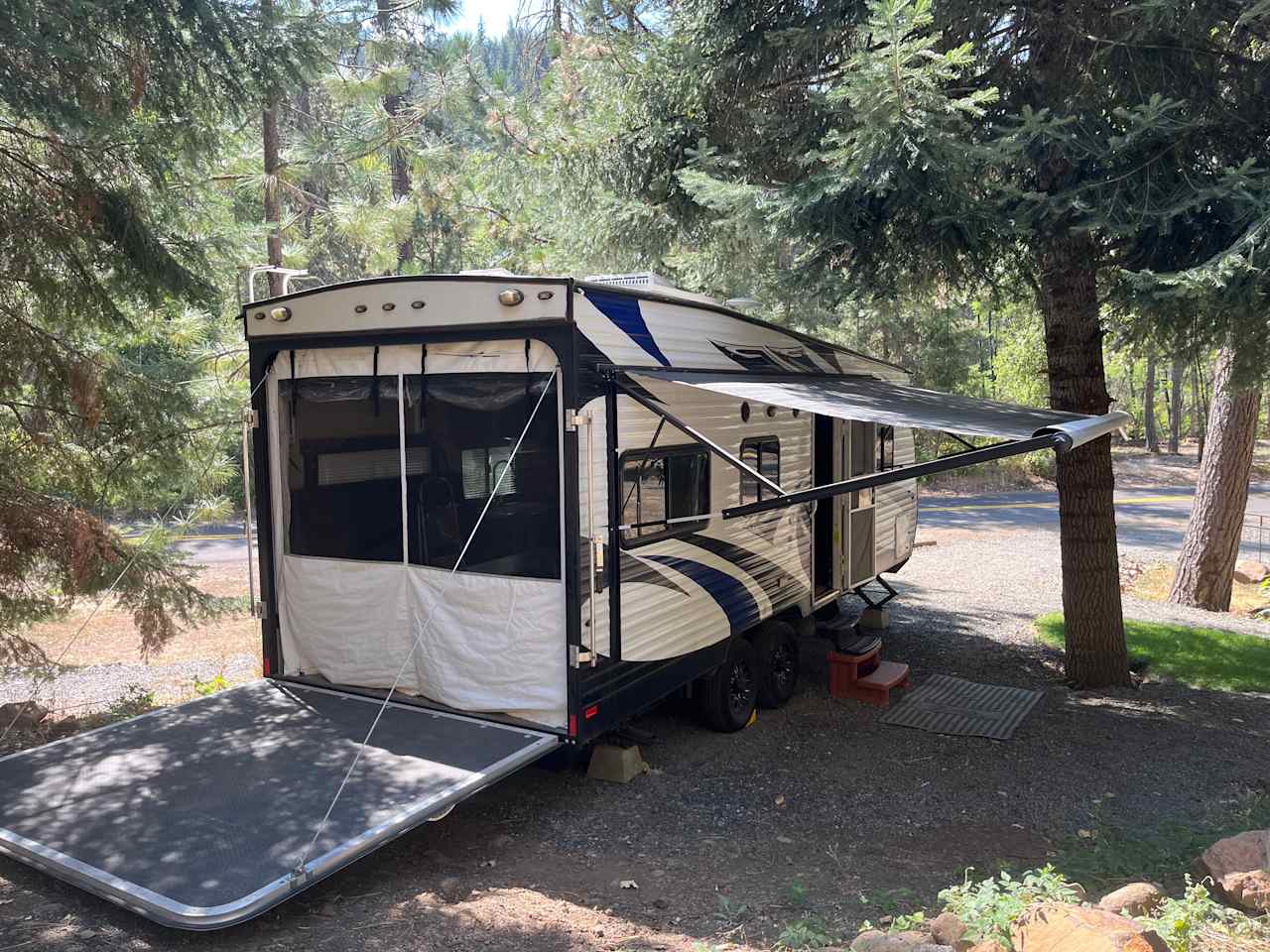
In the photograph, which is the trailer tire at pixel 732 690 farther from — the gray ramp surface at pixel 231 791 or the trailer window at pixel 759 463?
the gray ramp surface at pixel 231 791

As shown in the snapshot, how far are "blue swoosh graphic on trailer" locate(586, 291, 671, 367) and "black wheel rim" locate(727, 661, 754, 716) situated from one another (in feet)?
7.72

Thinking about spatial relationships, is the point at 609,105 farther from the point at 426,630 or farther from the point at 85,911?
the point at 85,911

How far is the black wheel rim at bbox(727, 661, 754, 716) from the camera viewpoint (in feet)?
22.8

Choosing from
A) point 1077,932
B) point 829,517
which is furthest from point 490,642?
point 829,517

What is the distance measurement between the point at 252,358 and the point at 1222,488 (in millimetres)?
10826

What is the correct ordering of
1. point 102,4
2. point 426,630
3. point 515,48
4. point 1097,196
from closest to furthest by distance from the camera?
point 102,4 → point 426,630 → point 1097,196 → point 515,48

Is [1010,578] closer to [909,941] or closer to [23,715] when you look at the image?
[909,941]

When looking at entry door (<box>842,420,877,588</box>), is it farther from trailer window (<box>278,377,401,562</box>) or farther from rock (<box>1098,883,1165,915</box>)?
rock (<box>1098,883,1165,915</box>)

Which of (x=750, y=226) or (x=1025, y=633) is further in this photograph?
(x=1025, y=633)

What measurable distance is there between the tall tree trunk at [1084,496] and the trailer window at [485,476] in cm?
431

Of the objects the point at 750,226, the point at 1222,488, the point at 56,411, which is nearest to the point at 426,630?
the point at 56,411

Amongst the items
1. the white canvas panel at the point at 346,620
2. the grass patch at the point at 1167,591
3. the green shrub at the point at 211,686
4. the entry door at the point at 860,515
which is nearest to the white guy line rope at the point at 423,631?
the white canvas panel at the point at 346,620

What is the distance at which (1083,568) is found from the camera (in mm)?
8219

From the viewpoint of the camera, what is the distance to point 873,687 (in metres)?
7.78
